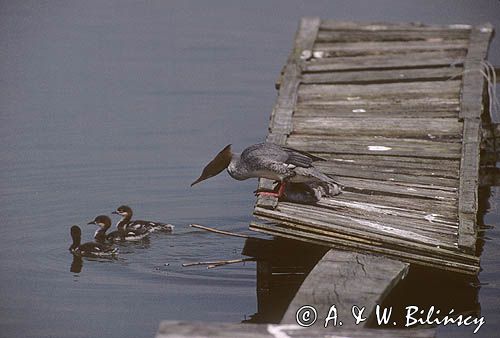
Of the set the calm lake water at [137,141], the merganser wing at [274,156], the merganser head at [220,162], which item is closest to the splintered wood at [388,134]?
the merganser wing at [274,156]

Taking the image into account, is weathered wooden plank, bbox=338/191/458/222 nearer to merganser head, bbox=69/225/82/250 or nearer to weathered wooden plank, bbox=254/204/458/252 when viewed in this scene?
weathered wooden plank, bbox=254/204/458/252

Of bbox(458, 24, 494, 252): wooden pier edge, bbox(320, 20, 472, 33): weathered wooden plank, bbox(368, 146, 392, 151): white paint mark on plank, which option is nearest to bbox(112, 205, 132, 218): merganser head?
bbox(368, 146, 392, 151): white paint mark on plank

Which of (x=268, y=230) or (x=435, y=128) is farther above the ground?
(x=435, y=128)

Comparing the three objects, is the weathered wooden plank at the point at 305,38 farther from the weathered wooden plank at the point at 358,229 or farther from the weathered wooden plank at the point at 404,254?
the weathered wooden plank at the point at 404,254

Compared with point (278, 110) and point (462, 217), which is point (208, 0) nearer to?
point (278, 110)

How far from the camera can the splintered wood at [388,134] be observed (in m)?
8.68

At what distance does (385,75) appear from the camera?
41.0 feet

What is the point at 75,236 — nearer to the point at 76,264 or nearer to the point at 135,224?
the point at 76,264

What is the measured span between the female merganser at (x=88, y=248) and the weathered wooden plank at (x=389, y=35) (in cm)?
486

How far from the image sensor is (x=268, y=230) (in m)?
8.81

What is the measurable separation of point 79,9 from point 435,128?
12383mm

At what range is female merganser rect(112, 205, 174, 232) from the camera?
1043 centimetres

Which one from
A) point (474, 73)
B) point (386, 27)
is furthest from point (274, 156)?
point (386, 27)

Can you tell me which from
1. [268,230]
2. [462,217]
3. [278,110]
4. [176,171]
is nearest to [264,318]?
[268,230]
